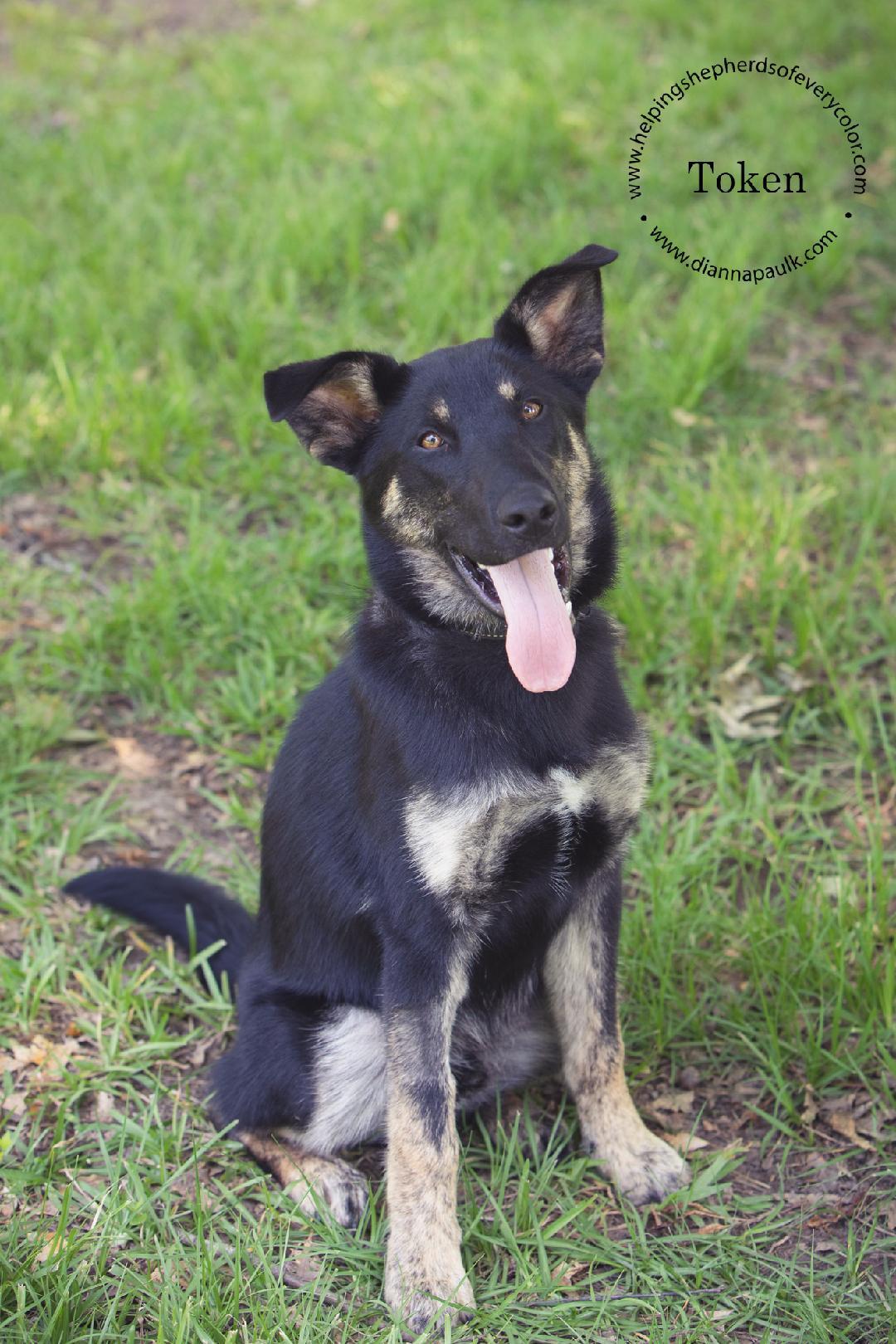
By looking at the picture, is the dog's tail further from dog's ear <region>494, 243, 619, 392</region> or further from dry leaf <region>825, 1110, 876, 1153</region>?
dog's ear <region>494, 243, 619, 392</region>

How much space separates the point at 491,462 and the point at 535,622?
37 cm

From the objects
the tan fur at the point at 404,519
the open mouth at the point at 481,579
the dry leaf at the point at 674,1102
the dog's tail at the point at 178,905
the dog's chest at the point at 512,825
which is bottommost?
the dry leaf at the point at 674,1102

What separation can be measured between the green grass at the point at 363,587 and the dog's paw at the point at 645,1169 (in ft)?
0.20

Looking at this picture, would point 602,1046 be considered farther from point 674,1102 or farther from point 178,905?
point 178,905

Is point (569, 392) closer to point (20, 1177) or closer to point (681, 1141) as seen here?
point (681, 1141)

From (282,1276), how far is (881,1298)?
52.2 inches

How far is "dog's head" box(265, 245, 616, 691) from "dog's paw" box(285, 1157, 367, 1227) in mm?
1371

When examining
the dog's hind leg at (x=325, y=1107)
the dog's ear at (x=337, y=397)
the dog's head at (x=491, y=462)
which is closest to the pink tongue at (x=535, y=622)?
the dog's head at (x=491, y=462)

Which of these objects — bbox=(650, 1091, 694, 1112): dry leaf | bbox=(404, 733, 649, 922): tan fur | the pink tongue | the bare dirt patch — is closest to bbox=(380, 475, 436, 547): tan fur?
the pink tongue

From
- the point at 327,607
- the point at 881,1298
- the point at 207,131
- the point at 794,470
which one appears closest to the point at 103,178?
the point at 207,131

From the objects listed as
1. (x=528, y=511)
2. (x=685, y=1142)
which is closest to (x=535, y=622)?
(x=528, y=511)

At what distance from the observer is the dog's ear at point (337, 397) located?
9.36 ft

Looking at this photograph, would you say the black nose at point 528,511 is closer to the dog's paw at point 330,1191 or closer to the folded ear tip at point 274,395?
the folded ear tip at point 274,395

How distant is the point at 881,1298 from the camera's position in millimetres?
2703
